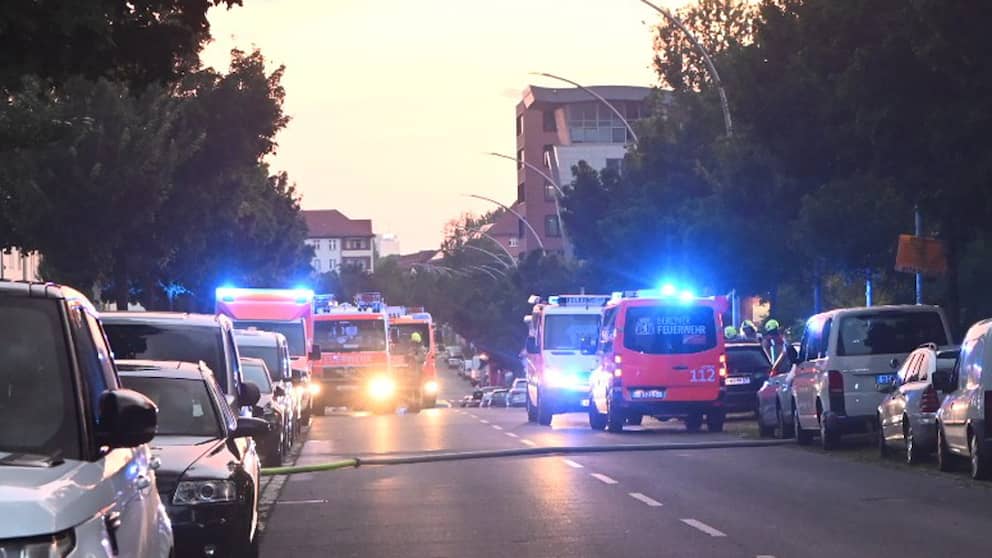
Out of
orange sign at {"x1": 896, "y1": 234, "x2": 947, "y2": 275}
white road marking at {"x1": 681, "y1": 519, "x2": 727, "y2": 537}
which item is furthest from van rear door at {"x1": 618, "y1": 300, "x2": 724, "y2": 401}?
white road marking at {"x1": 681, "y1": 519, "x2": 727, "y2": 537}

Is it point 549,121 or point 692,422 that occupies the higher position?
point 549,121

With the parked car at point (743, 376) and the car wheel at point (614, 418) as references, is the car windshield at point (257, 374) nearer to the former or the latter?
the car wheel at point (614, 418)

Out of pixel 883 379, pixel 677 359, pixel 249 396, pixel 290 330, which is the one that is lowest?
pixel 883 379

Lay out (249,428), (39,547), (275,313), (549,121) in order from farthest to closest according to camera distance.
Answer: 1. (549,121)
2. (275,313)
3. (249,428)
4. (39,547)

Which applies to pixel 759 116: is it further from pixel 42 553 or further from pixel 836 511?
pixel 42 553

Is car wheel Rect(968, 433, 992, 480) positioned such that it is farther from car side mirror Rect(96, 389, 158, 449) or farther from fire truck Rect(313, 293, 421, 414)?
fire truck Rect(313, 293, 421, 414)

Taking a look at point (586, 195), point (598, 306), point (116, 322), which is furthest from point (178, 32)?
point (586, 195)

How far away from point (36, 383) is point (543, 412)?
34500mm

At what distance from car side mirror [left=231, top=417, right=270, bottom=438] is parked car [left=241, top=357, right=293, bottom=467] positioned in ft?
24.2

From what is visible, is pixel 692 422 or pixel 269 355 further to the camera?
pixel 692 422

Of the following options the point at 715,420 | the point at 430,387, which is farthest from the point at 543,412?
the point at 430,387

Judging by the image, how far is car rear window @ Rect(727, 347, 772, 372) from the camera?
124 feet

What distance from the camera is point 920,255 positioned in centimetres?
2952

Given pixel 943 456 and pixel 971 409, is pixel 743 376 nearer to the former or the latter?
pixel 943 456
